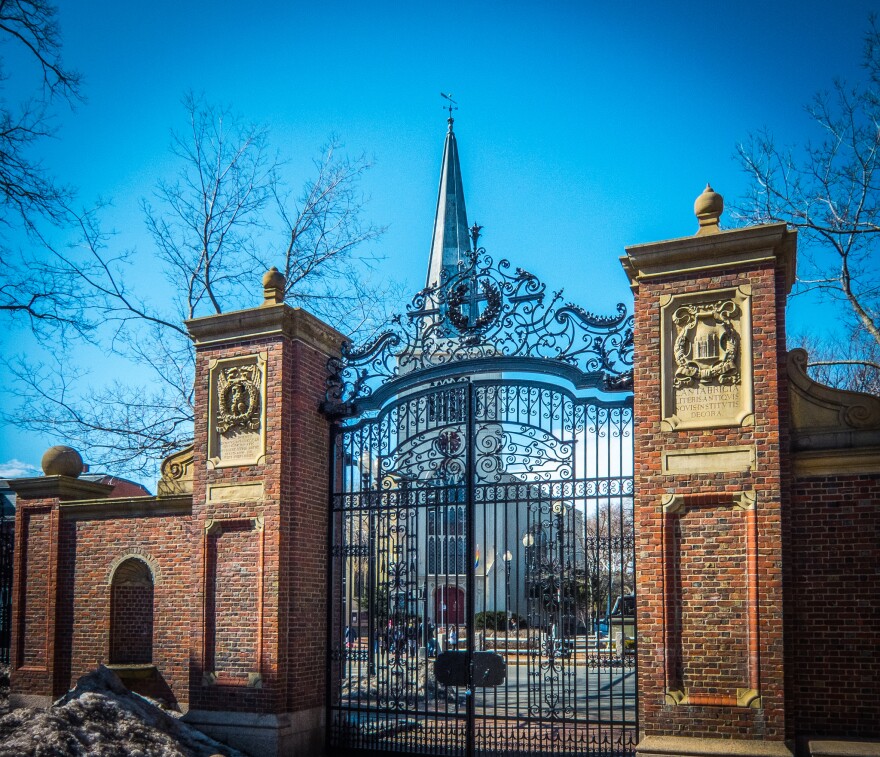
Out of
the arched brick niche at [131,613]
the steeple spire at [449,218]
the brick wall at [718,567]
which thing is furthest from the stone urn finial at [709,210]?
the steeple spire at [449,218]

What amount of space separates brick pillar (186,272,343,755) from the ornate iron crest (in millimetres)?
15

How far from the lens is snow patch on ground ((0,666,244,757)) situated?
8.31 metres

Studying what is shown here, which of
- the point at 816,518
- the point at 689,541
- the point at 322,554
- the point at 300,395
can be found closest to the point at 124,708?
the point at 322,554

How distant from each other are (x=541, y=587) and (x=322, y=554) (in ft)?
10.2

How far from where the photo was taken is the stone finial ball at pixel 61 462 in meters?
13.8

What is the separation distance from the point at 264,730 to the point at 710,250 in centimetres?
730

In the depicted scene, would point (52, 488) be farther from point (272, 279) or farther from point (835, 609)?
point (835, 609)

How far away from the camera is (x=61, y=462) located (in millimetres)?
13859

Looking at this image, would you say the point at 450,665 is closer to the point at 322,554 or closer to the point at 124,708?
the point at 322,554

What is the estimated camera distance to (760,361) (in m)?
8.83

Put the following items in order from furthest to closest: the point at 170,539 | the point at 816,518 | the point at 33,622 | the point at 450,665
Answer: the point at 33,622, the point at 170,539, the point at 450,665, the point at 816,518

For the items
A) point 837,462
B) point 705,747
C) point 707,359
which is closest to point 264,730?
point 705,747

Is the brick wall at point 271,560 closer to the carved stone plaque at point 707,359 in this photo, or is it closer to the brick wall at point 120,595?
the brick wall at point 120,595

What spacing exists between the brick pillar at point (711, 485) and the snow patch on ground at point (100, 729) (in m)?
4.87
